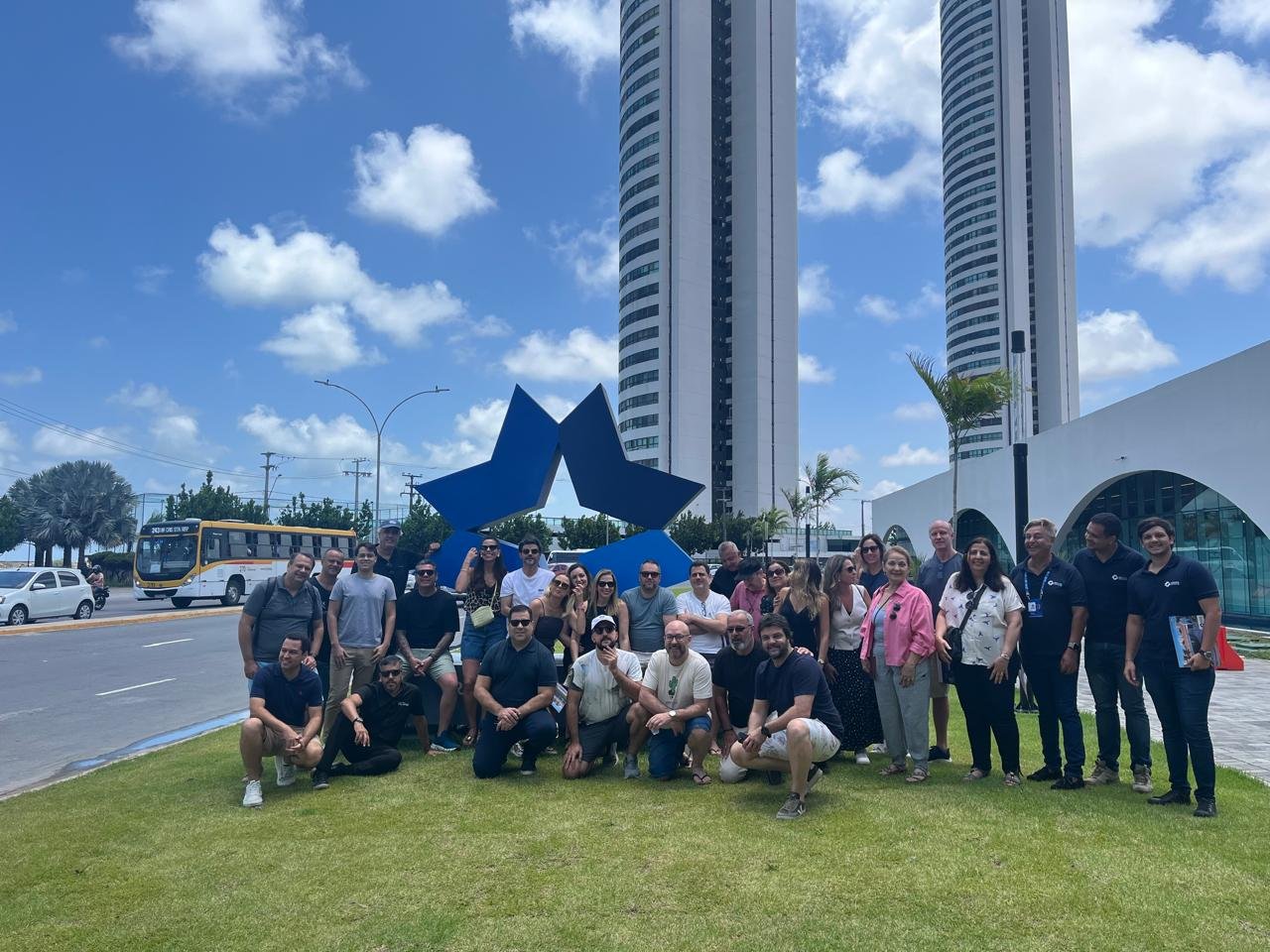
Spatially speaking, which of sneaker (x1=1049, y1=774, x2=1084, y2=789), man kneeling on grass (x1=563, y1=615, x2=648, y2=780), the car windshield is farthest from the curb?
→ sneaker (x1=1049, y1=774, x2=1084, y2=789)

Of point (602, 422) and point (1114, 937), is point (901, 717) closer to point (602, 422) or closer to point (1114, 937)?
point (1114, 937)

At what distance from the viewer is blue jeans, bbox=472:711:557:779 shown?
6652 millimetres

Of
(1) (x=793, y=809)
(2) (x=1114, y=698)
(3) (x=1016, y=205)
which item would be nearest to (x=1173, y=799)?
(2) (x=1114, y=698)

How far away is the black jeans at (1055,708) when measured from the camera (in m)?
6.02

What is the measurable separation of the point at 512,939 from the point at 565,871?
2.63 ft

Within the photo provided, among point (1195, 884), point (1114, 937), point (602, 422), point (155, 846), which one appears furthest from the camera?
point (602, 422)

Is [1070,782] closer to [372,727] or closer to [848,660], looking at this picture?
[848,660]

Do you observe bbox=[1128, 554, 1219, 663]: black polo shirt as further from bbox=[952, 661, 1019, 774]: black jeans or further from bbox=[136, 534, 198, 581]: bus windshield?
bbox=[136, 534, 198, 581]: bus windshield

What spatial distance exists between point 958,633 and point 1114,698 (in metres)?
1.10

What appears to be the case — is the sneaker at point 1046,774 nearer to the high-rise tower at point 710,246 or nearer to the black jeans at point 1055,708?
the black jeans at point 1055,708

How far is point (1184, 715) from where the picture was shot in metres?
5.45

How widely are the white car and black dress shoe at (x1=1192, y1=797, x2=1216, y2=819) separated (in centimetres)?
2512

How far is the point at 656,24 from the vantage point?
8150 centimetres

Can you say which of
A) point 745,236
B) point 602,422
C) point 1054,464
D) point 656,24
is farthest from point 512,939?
point 656,24
